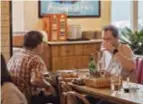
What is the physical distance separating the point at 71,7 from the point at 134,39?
1.22m

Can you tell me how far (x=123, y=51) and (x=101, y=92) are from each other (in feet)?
3.12

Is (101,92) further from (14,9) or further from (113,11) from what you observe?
(113,11)

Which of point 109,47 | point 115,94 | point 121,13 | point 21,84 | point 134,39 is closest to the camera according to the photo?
point 115,94

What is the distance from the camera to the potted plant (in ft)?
23.0

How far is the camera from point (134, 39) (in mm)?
7141

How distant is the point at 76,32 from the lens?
695cm

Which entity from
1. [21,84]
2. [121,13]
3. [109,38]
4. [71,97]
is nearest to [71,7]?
[121,13]

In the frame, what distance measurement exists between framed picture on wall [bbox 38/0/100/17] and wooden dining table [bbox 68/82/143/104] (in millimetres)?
2958

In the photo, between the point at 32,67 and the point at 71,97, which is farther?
the point at 32,67

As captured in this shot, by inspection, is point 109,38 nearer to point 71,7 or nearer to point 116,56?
point 116,56

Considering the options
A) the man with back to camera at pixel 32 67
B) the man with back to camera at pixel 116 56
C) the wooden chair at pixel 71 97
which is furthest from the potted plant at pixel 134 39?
the wooden chair at pixel 71 97

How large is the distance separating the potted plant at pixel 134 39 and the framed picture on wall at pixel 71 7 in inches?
23.1

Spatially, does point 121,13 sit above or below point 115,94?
above

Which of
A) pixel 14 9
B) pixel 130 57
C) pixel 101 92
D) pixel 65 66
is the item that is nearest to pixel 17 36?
pixel 14 9
